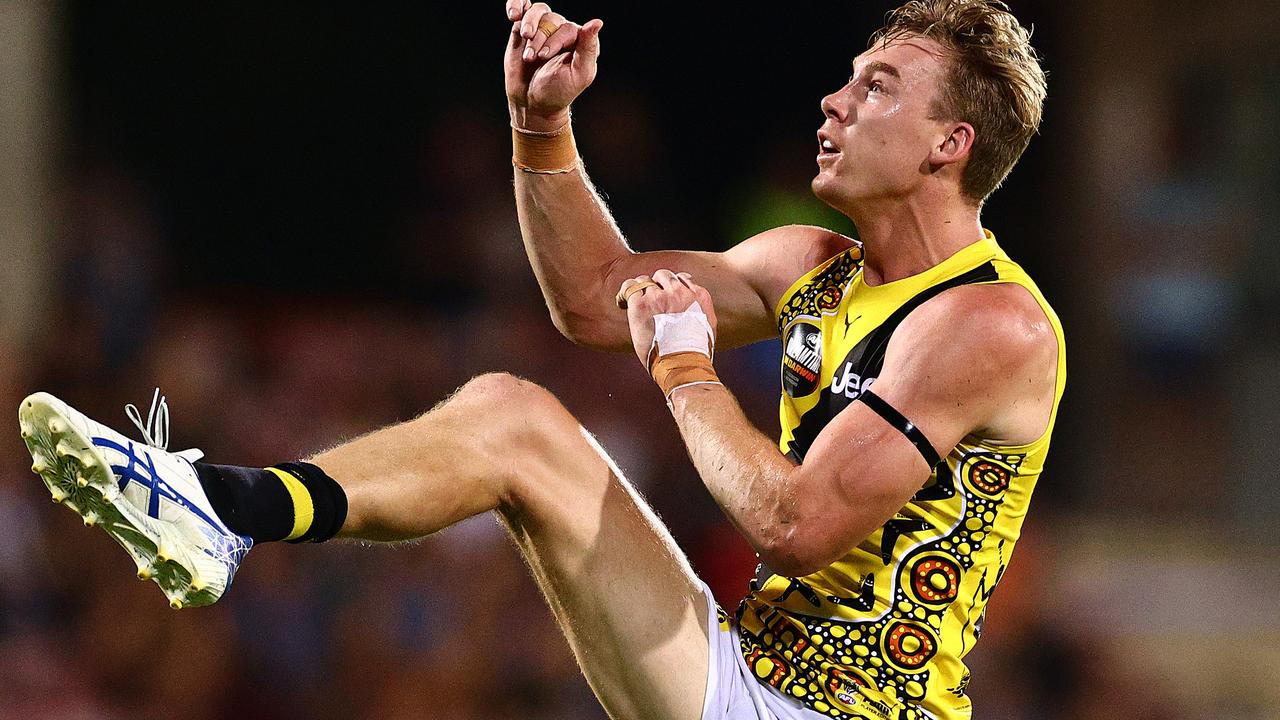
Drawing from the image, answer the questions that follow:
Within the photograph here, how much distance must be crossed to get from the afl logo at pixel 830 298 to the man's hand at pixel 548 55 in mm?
703

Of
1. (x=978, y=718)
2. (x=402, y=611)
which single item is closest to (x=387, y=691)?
(x=402, y=611)

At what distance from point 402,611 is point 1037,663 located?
2.53m

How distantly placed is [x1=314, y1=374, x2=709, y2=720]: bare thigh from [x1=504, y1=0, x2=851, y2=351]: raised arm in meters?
0.60

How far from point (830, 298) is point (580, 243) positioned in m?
0.68

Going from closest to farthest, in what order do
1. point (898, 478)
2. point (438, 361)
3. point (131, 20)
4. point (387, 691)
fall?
point (898, 478), point (387, 691), point (438, 361), point (131, 20)

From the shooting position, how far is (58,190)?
728cm

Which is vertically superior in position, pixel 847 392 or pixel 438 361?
pixel 847 392

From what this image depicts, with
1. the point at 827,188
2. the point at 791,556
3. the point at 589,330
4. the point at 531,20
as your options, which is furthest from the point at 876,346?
the point at 531,20

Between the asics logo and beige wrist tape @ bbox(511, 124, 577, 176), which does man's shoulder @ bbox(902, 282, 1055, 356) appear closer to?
beige wrist tape @ bbox(511, 124, 577, 176)

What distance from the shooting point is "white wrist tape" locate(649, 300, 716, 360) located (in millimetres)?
3152

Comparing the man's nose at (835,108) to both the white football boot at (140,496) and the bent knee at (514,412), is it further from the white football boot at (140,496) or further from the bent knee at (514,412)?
the white football boot at (140,496)

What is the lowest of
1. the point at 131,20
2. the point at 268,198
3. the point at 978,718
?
the point at 978,718

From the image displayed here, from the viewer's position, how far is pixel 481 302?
7270 mm

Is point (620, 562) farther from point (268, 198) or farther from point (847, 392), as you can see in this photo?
point (268, 198)
